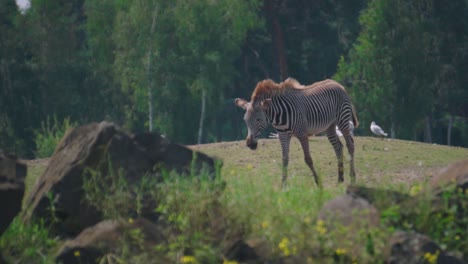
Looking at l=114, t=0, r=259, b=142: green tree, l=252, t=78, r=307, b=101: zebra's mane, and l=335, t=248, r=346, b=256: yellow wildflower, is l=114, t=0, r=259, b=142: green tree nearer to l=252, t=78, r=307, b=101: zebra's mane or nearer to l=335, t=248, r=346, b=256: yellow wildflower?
l=252, t=78, r=307, b=101: zebra's mane

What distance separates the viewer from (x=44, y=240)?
436 inches

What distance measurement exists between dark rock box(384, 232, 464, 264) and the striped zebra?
266 inches

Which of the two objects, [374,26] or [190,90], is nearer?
[374,26]

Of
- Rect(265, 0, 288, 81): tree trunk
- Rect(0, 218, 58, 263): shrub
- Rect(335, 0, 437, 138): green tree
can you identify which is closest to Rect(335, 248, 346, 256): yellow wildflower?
Rect(0, 218, 58, 263): shrub

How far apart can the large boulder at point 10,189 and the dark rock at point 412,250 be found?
391 cm

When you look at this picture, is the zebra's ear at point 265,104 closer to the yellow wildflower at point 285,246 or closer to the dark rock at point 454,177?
the dark rock at point 454,177

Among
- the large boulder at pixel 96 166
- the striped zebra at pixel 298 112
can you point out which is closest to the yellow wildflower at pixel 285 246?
the large boulder at pixel 96 166

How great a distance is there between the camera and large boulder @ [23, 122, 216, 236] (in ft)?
37.0

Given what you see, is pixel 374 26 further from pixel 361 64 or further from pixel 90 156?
pixel 90 156

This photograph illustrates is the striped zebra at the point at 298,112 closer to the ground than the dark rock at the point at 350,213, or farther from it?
farther from it

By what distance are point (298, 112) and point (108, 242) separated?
8025 millimetres

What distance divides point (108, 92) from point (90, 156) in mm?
40770

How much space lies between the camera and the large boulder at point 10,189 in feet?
35.3

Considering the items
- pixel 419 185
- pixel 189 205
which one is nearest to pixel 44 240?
pixel 189 205
